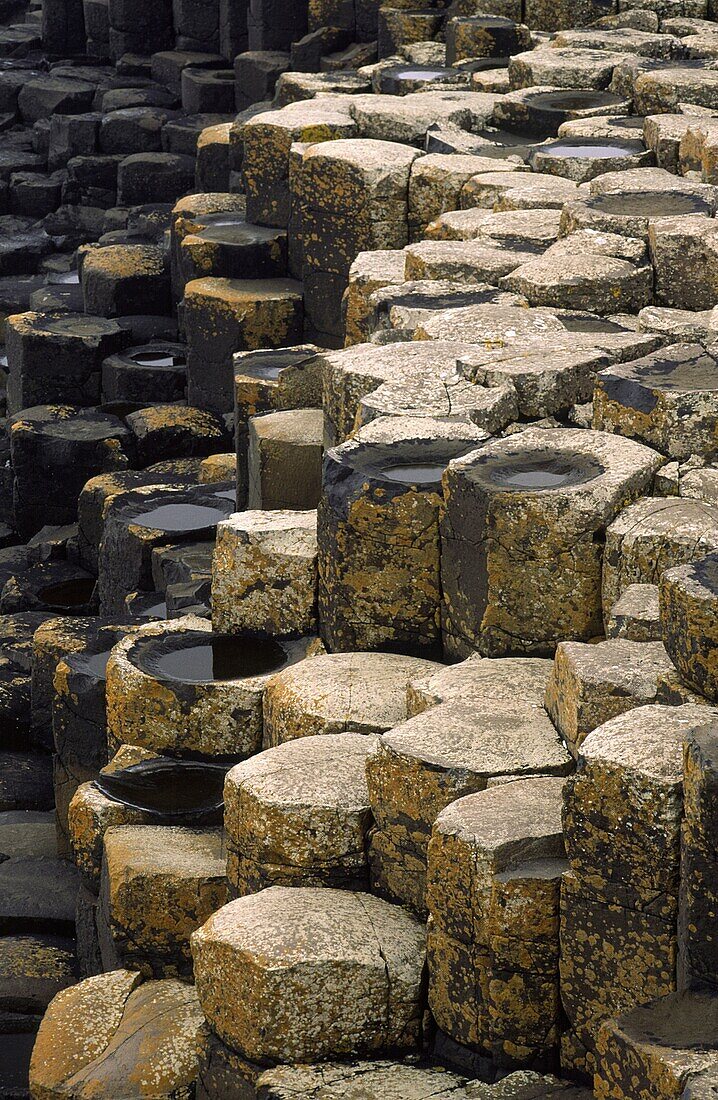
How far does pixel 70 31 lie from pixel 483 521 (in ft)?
67.1

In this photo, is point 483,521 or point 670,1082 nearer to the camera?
point 670,1082

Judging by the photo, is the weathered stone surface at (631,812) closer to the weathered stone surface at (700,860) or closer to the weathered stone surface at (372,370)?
the weathered stone surface at (700,860)

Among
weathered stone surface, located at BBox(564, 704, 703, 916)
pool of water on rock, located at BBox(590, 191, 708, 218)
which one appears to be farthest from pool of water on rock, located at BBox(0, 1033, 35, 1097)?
pool of water on rock, located at BBox(590, 191, 708, 218)

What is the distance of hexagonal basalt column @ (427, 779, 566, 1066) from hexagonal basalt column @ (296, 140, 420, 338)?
24.9 ft

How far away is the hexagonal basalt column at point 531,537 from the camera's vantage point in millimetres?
6262

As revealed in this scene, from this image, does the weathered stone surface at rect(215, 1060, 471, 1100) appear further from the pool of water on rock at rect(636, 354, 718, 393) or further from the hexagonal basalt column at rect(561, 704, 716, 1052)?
the pool of water on rock at rect(636, 354, 718, 393)

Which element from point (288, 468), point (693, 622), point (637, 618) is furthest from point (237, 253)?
point (693, 622)

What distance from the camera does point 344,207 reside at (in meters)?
12.3

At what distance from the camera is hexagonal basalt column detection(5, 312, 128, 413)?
48.7 ft

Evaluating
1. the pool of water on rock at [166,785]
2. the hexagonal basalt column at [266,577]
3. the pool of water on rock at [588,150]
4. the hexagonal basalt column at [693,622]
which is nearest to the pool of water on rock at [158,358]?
the pool of water on rock at [588,150]

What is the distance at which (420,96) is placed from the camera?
556 inches

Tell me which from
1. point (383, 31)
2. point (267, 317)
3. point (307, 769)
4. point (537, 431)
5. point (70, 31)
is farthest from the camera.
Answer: point (70, 31)

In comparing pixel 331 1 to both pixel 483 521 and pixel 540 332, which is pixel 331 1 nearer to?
pixel 540 332

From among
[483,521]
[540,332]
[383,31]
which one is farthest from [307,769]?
[383,31]
